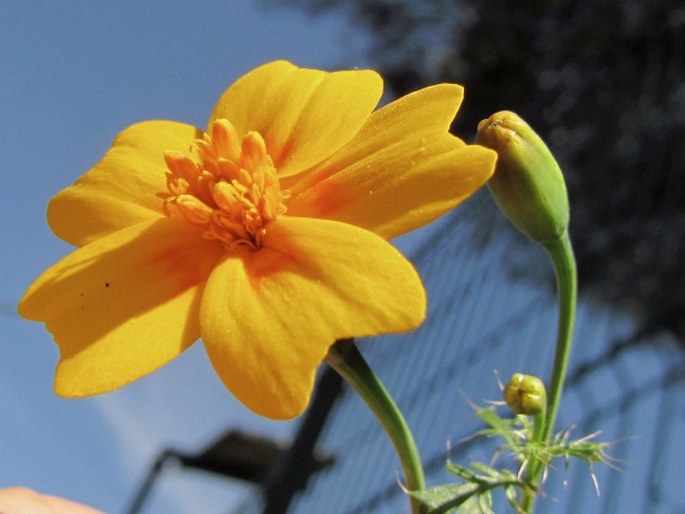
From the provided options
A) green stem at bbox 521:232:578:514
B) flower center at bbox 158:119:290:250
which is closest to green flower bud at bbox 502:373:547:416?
green stem at bbox 521:232:578:514

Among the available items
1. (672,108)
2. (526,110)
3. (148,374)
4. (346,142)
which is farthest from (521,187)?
(526,110)

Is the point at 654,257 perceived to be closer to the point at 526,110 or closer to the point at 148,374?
the point at 526,110

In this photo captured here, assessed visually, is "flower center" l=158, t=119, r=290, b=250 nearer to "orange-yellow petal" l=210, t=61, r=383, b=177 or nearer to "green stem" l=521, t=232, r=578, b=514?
"orange-yellow petal" l=210, t=61, r=383, b=177

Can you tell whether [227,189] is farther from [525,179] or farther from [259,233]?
[525,179]

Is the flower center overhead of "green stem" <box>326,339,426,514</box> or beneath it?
overhead

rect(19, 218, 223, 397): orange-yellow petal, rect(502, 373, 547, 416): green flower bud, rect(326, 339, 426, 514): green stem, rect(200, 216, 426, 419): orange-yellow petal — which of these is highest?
rect(19, 218, 223, 397): orange-yellow petal

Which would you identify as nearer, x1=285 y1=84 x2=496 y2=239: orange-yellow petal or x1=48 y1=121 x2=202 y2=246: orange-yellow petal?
x1=285 y1=84 x2=496 y2=239: orange-yellow petal
